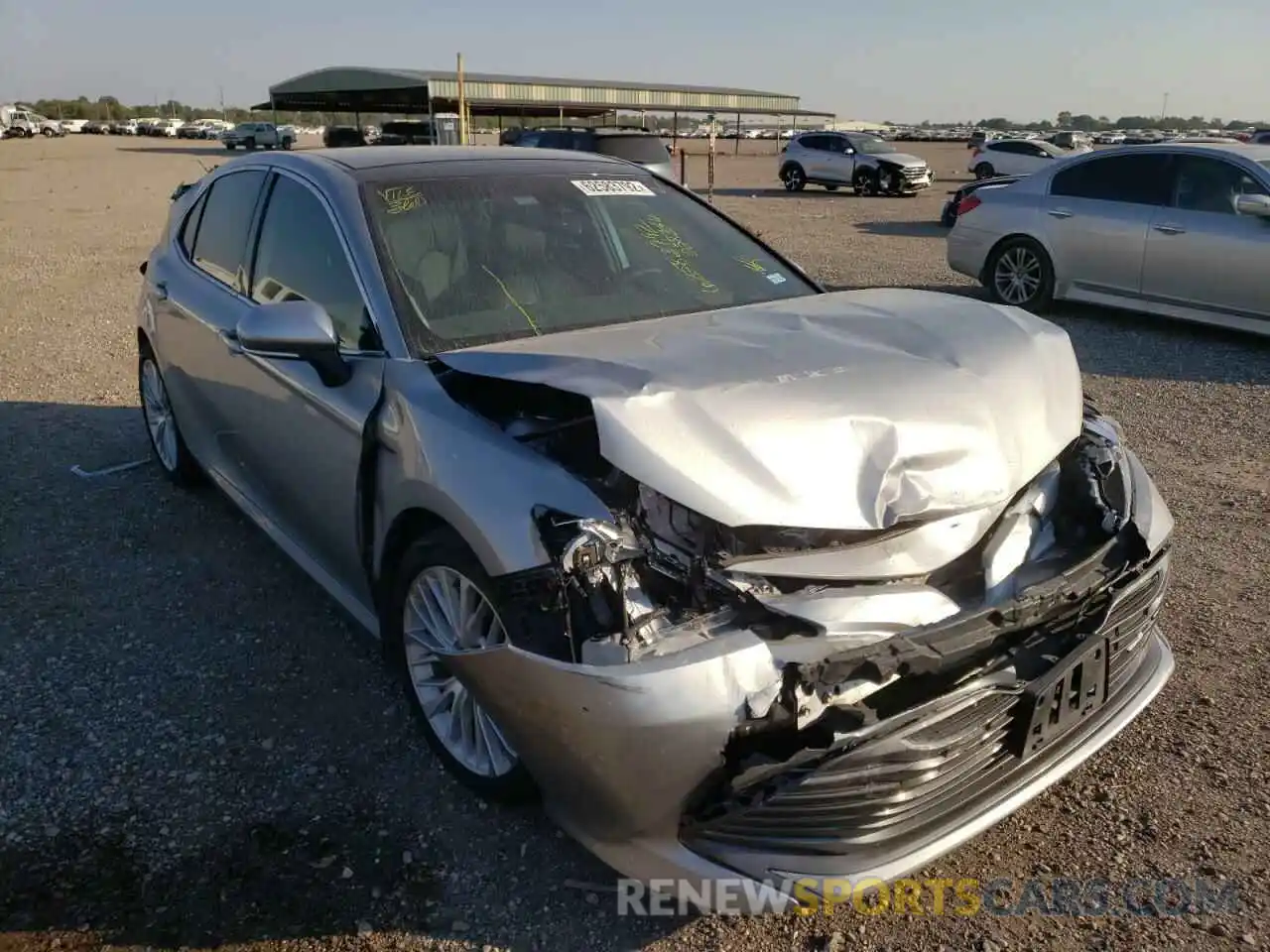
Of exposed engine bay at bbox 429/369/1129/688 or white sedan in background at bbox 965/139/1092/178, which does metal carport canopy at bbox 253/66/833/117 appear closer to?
white sedan in background at bbox 965/139/1092/178

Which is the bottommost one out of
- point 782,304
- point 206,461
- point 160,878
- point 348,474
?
point 160,878

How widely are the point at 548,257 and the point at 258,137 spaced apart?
55.8m

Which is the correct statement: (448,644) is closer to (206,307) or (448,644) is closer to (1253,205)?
(206,307)

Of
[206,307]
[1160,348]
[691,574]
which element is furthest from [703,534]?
[1160,348]

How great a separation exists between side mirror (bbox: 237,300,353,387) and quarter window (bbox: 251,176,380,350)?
4.6 inches

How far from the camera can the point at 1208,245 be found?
8141 mm

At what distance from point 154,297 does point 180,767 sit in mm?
2735

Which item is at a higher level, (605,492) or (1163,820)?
(605,492)

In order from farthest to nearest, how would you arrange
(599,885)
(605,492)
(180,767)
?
1. (180,767)
2. (599,885)
3. (605,492)

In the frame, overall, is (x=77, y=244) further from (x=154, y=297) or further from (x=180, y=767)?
(x=180, y=767)

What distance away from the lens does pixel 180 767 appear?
10.00 feet

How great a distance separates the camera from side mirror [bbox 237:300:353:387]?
293 centimetres

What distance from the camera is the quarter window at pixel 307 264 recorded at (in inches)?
126

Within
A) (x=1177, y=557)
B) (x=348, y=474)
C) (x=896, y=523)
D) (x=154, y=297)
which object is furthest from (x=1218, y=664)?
(x=154, y=297)
